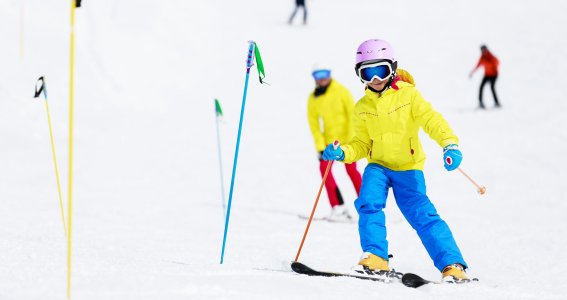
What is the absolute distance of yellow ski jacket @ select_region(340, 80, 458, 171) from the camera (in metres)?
4.66

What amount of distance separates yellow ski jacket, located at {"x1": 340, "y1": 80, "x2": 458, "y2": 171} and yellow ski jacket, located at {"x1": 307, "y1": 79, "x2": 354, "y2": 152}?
297 centimetres

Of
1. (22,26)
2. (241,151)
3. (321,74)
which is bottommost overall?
(241,151)

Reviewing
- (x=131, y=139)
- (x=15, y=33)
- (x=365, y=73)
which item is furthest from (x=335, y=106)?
(x=15, y=33)

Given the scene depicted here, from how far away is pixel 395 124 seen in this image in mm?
4695

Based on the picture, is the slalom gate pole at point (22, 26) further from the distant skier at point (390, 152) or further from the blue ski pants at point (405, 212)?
the blue ski pants at point (405, 212)

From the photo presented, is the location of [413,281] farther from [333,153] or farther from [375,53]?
[375,53]

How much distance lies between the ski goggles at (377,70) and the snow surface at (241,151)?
1.43 meters

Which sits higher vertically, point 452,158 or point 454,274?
point 452,158

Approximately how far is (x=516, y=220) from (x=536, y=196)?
→ 1384 mm

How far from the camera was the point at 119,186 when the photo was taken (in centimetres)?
936

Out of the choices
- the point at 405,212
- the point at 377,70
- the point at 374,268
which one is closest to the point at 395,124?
the point at 377,70

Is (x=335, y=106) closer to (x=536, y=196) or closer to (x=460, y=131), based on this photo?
(x=536, y=196)

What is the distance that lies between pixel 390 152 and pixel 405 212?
447mm

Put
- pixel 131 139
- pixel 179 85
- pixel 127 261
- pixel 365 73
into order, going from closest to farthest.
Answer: pixel 127 261 → pixel 365 73 → pixel 131 139 → pixel 179 85
